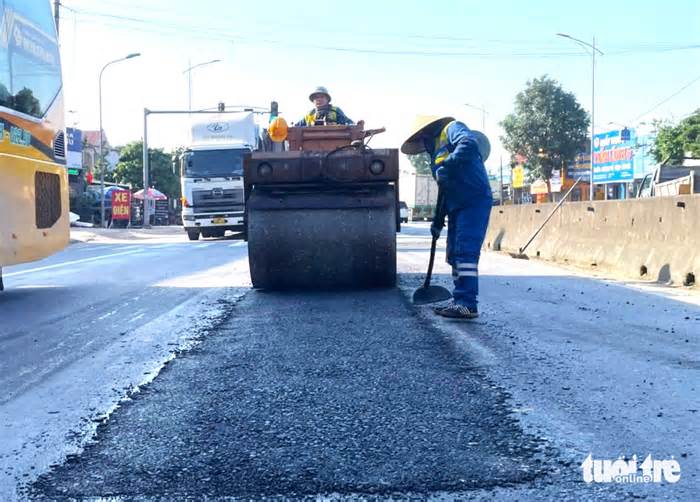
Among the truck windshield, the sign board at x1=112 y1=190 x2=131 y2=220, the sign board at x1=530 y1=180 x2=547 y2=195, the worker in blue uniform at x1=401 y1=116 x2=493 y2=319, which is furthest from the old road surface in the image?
the sign board at x1=530 y1=180 x2=547 y2=195

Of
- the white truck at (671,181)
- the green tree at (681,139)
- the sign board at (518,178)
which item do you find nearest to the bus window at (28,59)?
the white truck at (671,181)

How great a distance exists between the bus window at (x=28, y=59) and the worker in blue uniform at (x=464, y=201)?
4.40 metres

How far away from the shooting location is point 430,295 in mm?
6531

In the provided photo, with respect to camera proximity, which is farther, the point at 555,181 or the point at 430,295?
the point at 555,181

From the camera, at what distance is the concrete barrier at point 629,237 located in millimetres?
8766

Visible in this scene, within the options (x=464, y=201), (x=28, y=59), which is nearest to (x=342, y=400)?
(x=464, y=201)

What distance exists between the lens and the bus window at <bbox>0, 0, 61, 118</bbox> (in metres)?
7.48

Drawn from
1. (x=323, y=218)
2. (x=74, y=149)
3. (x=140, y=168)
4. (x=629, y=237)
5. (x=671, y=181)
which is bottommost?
(x=629, y=237)

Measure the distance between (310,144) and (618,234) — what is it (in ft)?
15.9

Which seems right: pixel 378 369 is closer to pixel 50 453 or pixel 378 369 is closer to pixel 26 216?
pixel 50 453

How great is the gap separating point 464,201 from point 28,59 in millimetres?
5143

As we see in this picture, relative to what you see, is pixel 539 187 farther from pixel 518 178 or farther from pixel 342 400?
pixel 342 400

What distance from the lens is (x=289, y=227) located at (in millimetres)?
7410

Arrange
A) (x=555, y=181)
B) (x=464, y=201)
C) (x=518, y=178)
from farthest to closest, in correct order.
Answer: (x=518, y=178)
(x=555, y=181)
(x=464, y=201)
